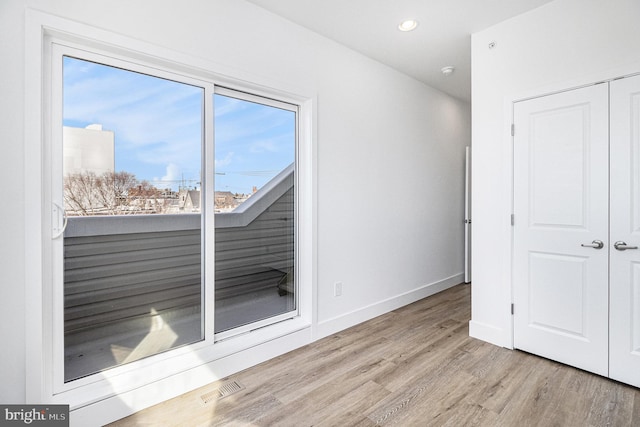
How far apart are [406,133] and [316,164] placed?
156cm

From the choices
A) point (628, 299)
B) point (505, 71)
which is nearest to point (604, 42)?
point (505, 71)

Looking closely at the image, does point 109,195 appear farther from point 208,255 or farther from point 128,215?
point 208,255

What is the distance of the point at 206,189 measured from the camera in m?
2.29

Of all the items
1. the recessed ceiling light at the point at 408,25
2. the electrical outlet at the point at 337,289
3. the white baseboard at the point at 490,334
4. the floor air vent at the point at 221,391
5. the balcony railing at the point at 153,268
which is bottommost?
the floor air vent at the point at 221,391

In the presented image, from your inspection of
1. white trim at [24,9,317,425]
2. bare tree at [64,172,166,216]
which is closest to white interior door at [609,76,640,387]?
white trim at [24,9,317,425]

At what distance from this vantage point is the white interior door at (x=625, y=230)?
2.10m

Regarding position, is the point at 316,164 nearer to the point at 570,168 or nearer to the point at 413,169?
the point at 413,169

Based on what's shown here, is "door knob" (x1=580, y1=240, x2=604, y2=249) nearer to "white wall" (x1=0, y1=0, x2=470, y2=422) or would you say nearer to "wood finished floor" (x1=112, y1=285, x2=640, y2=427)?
"wood finished floor" (x1=112, y1=285, x2=640, y2=427)

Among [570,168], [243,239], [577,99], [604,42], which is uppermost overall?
[604,42]

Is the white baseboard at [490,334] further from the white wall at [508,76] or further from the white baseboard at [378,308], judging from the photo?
the white baseboard at [378,308]

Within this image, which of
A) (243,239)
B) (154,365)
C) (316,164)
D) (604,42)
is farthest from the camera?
(316,164)

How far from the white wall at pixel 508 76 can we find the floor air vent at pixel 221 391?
7.15 feet

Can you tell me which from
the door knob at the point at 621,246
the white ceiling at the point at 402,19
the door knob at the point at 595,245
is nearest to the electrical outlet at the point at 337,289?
the door knob at the point at 595,245

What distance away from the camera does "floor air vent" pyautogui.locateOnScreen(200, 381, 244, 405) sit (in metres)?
2.03
